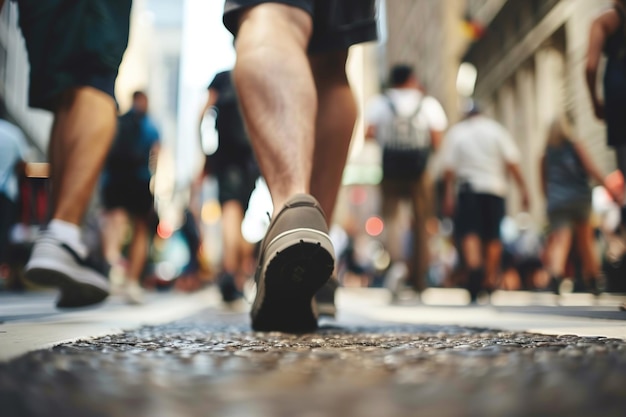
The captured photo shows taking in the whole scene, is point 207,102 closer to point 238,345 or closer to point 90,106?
point 90,106

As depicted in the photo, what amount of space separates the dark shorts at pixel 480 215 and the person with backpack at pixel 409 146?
30 centimetres

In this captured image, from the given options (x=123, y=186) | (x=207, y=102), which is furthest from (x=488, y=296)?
(x=123, y=186)

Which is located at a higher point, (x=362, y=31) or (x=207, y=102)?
(x=207, y=102)

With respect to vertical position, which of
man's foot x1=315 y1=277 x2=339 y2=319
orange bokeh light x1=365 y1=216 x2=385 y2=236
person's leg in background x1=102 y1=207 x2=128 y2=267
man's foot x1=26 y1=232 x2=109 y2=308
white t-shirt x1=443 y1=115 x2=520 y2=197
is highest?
orange bokeh light x1=365 y1=216 x2=385 y2=236

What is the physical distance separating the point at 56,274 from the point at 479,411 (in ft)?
5.91

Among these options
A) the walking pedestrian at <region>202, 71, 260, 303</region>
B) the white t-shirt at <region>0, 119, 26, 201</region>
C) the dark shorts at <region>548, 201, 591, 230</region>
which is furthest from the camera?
the dark shorts at <region>548, 201, 591, 230</region>

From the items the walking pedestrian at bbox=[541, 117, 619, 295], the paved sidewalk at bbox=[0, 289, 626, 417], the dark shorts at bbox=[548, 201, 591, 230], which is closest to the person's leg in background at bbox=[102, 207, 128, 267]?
the walking pedestrian at bbox=[541, 117, 619, 295]

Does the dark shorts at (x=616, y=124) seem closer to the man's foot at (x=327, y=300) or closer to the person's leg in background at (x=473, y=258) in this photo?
the man's foot at (x=327, y=300)

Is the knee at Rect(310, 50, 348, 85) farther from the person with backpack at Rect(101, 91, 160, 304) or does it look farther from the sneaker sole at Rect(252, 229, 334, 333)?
the person with backpack at Rect(101, 91, 160, 304)

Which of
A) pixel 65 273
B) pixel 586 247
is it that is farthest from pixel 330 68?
pixel 586 247

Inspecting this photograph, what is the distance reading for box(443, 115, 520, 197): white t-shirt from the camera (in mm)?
5527

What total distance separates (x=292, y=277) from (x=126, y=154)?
14.0ft

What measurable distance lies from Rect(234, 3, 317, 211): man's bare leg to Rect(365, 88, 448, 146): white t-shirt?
12.1 ft

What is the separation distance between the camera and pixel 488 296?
514 cm
